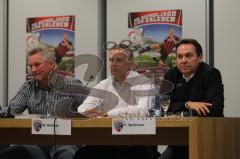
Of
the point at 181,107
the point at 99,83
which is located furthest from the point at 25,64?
the point at 181,107

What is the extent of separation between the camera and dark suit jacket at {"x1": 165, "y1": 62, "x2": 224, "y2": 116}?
2592 mm

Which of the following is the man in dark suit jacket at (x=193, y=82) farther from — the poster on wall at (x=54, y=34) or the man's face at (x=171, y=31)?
the poster on wall at (x=54, y=34)

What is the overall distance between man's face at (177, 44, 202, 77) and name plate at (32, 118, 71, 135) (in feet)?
3.51

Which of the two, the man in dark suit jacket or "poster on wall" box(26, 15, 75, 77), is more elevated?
"poster on wall" box(26, 15, 75, 77)

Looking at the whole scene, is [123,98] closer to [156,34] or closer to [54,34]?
[156,34]

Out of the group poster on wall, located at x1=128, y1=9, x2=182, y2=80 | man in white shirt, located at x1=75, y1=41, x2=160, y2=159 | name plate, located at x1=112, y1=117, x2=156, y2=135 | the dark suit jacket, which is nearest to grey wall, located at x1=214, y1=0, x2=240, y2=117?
poster on wall, located at x1=128, y1=9, x2=182, y2=80

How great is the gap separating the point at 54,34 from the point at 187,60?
162cm

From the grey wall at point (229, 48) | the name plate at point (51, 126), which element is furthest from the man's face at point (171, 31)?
the name plate at point (51, 126)

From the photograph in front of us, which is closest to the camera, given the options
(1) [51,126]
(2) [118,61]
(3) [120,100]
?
(1) [51,126]

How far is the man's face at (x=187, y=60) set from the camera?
2781 mm

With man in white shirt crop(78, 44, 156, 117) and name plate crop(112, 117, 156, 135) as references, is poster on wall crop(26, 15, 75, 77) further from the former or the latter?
name plate crop(112, 117, 156, 135)

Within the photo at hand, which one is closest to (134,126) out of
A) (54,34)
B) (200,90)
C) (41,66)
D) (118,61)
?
(118,61)

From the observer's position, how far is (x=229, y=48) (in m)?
3.50

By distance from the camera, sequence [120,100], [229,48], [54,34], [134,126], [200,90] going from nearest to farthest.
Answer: [134,126] → [120,100] → [200,90] → [229,48] → [54,34]
